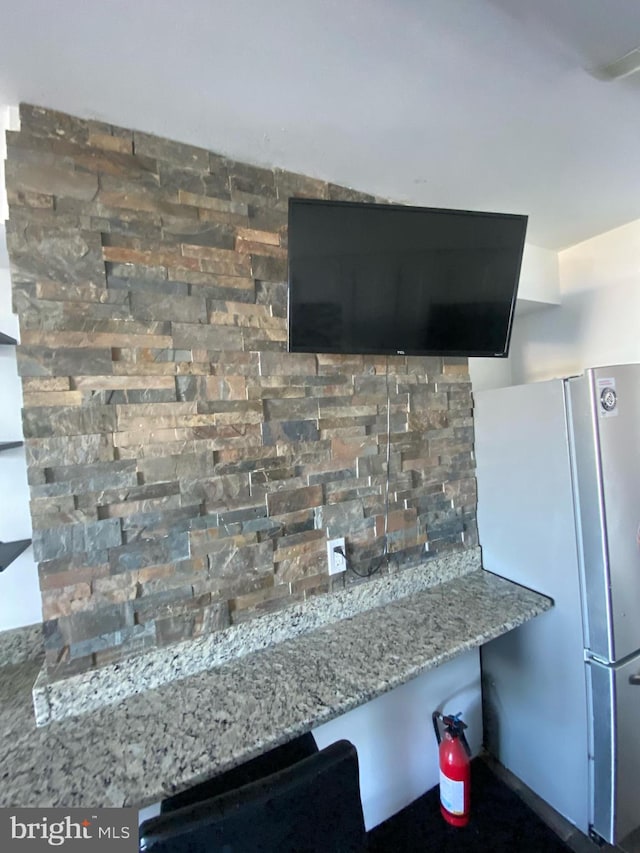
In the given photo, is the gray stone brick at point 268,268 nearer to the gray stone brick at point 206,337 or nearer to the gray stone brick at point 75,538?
the gray stone brick at point 206,337

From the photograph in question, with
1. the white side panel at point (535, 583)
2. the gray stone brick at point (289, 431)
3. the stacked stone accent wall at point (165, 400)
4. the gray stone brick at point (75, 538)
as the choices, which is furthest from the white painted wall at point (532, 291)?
the gray stone brick at point (75, 538)

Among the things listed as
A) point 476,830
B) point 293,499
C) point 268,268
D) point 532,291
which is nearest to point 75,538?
point 293,499

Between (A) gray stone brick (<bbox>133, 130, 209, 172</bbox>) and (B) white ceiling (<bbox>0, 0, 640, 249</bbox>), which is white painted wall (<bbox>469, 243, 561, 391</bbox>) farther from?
(A) gray stone brick (<bbox>133, 130, 209, 172</bbox>)

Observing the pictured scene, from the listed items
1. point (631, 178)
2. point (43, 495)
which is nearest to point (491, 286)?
point (631, 178)

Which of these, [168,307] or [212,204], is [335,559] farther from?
[212,204]

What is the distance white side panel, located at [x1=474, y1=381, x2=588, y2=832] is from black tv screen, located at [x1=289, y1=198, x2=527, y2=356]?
1.44 ft

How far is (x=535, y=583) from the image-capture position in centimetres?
163

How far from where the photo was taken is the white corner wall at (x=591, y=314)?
1944 millimetres

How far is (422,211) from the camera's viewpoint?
1.28m

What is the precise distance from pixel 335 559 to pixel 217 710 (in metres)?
0.61

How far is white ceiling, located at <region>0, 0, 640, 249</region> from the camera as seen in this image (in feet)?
2.81

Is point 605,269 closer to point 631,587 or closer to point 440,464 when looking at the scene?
point 440,464

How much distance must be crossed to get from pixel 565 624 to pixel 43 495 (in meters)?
1.86

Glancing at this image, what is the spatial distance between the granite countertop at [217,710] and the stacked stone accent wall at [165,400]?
16 centimetres
